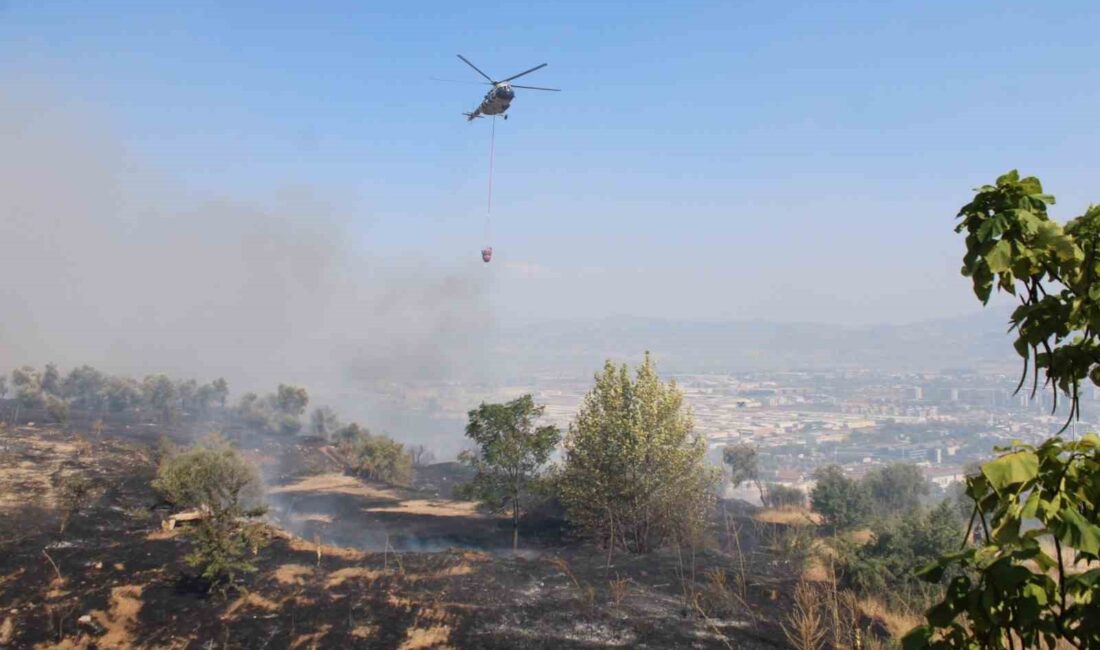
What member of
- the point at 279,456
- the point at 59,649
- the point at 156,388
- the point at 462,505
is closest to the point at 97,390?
the point at 156,388

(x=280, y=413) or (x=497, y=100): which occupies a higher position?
(x=497, y=100)

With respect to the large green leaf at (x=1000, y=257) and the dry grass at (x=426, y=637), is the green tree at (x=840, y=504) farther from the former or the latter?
the large green leaf at (x=1000, y=257)

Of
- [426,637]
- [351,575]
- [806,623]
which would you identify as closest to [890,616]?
[806,623]

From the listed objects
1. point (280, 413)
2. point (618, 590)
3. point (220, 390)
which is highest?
point (220, 390)

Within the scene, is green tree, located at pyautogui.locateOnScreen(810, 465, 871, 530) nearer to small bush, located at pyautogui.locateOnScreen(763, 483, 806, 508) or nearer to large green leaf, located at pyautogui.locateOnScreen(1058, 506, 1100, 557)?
small bush, located at pyautogui.locateOnScreen(763, 483, 806, 508)

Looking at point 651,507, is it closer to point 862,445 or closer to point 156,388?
point 156,388

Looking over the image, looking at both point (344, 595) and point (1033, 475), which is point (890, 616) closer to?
point (344, 595)
